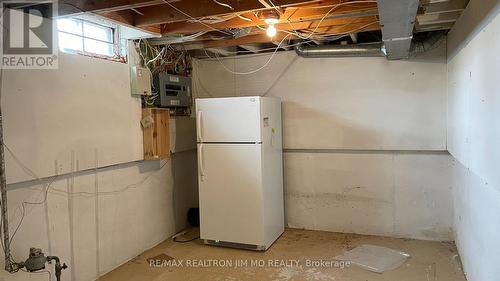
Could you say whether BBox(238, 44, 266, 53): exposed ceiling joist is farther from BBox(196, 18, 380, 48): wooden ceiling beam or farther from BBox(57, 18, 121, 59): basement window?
BBox(57, 18, 121, 59): basement window

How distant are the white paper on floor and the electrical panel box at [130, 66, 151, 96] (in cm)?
252

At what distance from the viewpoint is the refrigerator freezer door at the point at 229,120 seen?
3.61 metres

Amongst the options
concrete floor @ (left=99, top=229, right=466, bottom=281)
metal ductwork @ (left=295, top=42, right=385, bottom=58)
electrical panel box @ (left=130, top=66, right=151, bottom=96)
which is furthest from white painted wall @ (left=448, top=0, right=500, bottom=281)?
electrical panel box @ (left=130, top=66, right=151, bottom=96)

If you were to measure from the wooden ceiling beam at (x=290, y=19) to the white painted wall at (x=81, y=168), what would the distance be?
2.25 feet

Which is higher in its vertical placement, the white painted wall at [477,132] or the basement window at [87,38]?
the basement window at [87,38]

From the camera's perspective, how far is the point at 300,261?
3.42 m

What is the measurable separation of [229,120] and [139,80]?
0.97 m

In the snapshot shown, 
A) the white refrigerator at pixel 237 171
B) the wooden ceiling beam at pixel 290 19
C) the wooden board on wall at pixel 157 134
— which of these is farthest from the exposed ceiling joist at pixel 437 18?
the wooden board on wall at pixel 157 134

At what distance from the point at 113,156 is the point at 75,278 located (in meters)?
1.07

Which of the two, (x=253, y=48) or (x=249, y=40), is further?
(x=253, y=48)

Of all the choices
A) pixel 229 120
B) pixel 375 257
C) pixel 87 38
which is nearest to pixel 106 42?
pixel 87 38

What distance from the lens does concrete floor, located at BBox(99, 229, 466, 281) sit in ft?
10.2

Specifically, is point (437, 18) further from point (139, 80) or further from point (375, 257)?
point (139, 80)

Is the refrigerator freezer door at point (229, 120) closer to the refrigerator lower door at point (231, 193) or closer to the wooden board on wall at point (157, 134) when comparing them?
the refrigerator lower door at point (231, 193)
